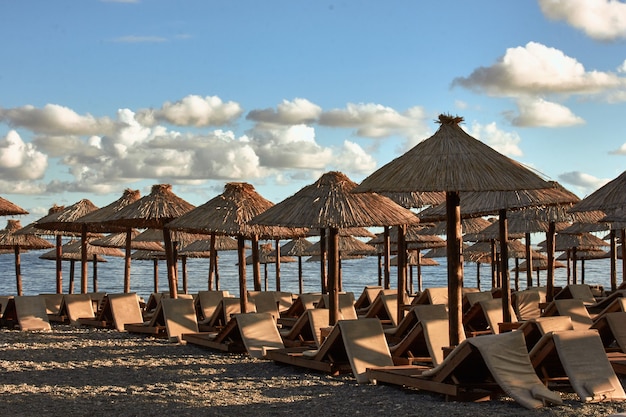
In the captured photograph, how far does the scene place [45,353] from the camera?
33.3 feet

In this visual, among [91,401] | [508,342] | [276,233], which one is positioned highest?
[276,233]

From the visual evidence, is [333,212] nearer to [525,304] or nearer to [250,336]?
[250,336]

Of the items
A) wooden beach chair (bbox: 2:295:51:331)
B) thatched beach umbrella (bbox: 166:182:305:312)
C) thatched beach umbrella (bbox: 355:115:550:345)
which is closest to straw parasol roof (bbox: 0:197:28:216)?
wooden beach chair (bbox: 2:295:51:331)

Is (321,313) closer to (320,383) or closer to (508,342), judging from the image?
(320,383)

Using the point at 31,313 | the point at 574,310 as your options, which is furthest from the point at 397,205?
the point at 31,313

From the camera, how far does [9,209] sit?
13719 millimetres

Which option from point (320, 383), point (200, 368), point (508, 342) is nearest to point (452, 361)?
point (508, 342)

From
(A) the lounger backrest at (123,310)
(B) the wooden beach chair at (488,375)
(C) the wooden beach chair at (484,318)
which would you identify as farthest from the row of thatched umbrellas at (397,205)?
(B) the wooden beach chair at (488,375)

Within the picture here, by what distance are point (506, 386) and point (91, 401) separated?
3236mm

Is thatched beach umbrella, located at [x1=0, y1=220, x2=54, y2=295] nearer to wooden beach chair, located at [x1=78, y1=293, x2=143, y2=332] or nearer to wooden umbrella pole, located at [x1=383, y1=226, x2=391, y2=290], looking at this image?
wooden beach chair, located at [x1=78, y1=293, x2=143, y2=332]

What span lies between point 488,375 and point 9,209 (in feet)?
30.4

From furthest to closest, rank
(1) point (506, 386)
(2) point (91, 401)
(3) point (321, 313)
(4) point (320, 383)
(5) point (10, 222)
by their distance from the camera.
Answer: (5) point (10, 222) → (3) point (321, 313) → (4) point (320, 383) → (2) point (91, 401) → (1) point (506, 386)

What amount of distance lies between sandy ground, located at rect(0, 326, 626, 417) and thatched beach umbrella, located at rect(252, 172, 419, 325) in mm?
1346

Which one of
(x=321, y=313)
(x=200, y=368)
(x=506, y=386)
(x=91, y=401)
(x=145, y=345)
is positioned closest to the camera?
(x=506, y=386)
